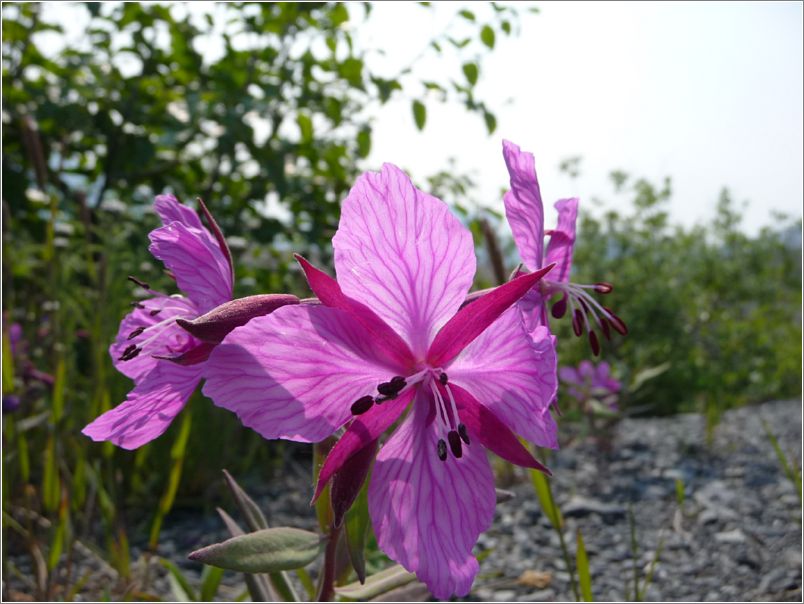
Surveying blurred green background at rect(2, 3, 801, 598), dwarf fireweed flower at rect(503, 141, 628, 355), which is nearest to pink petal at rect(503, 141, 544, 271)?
dwarf fireweed flower at rect(503, 141, 628, 355)

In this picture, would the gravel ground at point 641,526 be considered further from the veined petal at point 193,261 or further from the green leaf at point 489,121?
the green leaf at point 489,121

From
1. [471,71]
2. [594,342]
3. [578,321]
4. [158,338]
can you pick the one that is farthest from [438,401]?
[471,71]

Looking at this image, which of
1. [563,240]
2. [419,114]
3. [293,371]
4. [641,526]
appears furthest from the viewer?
[419,114]

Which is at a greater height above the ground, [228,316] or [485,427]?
[228,316]

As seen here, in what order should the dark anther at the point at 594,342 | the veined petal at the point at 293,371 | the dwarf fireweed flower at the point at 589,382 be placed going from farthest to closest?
the dwarf fireweed flower at the point at 589,382
the dark anther at the point at 594,342
the veined petal at the point at 293,371

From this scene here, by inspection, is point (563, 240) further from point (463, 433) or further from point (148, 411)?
point (148, 411)

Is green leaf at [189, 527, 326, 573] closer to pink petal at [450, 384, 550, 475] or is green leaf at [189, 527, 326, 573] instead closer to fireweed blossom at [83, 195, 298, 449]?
fireweed blossom at [83, 195, 298, 449]

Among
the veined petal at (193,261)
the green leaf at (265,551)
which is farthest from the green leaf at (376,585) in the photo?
the veined petal at (193,261)
